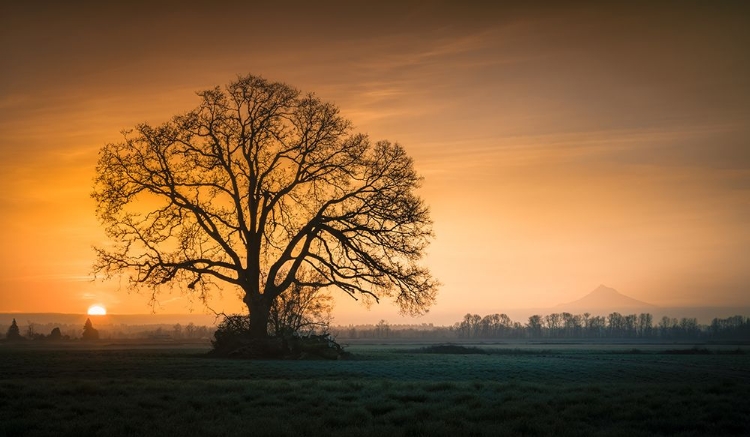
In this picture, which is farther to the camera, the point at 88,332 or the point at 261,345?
the point at 88,332

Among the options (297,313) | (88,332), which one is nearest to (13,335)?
(88,332)

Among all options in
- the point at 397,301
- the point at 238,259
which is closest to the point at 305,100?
the point at 238,259

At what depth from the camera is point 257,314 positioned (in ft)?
133

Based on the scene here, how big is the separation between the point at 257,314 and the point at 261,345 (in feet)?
7.15

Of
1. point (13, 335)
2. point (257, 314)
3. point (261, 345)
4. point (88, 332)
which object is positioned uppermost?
point (257, 314)

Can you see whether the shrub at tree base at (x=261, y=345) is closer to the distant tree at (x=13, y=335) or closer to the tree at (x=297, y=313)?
the tree at (x=297, y=313)

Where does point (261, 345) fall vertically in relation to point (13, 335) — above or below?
above

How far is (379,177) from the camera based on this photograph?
4188cm

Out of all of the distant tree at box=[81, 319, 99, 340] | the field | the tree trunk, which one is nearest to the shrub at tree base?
the tree trunk

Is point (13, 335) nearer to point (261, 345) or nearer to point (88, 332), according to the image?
point (88, 332)

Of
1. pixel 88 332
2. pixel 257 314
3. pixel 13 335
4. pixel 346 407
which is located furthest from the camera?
pixel 88 332

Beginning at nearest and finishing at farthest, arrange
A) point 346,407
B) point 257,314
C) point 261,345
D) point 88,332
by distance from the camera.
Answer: point 346,407, point 261,345, point 257,314, point 88,332

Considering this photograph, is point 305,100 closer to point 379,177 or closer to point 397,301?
point 379,177

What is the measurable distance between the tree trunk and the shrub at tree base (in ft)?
1.48
